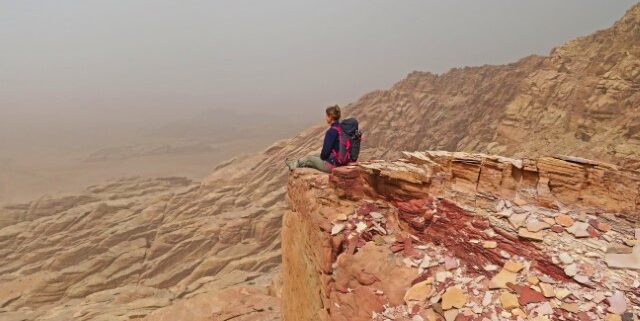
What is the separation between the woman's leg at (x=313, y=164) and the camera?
35.1ft

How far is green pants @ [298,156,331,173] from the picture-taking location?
1067 centimetres

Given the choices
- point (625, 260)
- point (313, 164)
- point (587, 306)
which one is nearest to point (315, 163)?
point (313, 164)

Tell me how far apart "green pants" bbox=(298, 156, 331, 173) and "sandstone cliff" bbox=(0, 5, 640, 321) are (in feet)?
38.7

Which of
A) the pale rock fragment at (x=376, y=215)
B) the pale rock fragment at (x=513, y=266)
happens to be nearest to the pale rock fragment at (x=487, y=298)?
the pale rock fragment at (x=513, y=266)

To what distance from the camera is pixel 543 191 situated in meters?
7.50

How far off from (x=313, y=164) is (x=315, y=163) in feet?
0.40

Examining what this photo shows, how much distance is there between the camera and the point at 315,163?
11.0m

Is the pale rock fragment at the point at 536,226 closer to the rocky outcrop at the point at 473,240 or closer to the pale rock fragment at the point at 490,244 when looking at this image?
the rocky outcrop at the point at 473,240

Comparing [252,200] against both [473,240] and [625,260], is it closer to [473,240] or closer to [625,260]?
[473,240]

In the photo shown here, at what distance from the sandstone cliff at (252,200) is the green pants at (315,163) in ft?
38.7

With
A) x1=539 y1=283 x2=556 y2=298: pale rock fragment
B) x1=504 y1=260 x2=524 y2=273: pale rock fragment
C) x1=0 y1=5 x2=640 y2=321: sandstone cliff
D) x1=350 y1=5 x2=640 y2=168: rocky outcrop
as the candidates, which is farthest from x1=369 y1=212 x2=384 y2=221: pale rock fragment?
x1=0 y1=5 x2=640 y2=321: sandstone cliff

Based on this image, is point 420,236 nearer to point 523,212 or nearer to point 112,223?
point 523,212

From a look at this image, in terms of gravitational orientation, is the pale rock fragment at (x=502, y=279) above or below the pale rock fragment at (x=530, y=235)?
below

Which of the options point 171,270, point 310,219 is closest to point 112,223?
point 171,270
